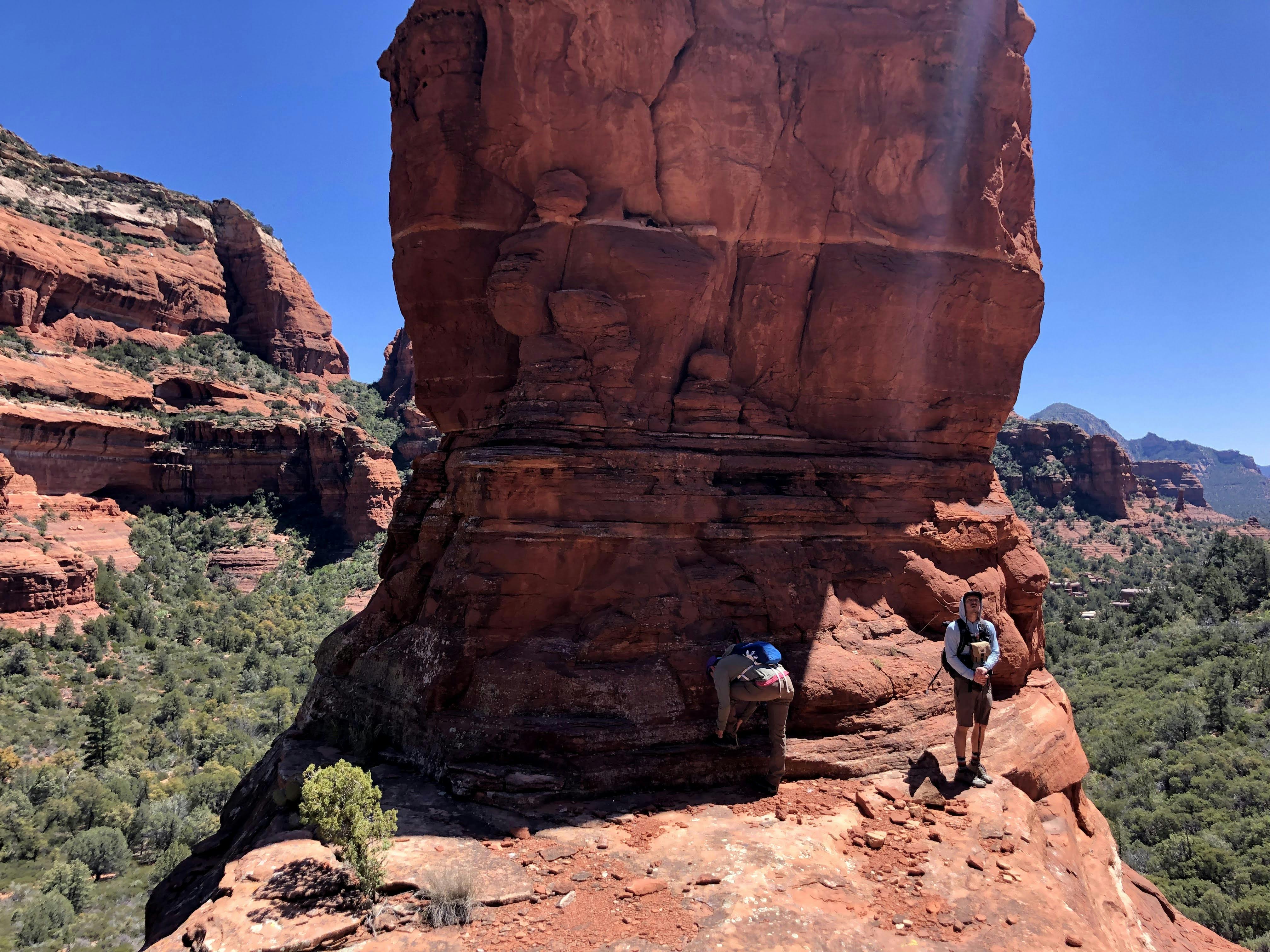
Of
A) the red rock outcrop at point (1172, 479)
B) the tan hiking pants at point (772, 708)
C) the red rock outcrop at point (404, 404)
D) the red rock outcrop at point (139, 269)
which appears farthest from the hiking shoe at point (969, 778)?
the red rock outcrop at point (1172, 479)

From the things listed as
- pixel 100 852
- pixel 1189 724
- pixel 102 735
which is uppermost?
pixel 1189 724

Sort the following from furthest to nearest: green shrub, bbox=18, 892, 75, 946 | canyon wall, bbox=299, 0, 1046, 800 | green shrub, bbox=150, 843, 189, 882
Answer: green shrub, bbox=150, 843, 189, 882
green shrub, bbox=18, 892, 75, 946
canyon wall, bbox=299, 0, 1046, 800

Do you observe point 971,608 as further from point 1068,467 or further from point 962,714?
point 1068,467

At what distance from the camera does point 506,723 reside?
7.99 meters

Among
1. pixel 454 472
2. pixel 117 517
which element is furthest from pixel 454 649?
pixel 117 517

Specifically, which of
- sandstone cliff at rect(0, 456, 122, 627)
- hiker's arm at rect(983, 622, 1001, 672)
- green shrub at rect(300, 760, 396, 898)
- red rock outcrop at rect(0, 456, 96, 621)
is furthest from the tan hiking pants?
red rock outcrop at rect(0, 456, 96, 621)

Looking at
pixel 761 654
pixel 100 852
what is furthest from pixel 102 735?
pixel 761 654

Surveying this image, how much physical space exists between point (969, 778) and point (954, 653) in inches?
57.1

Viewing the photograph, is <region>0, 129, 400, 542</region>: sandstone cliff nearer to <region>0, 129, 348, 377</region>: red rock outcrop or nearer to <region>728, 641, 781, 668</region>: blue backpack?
<region>0, 129, 348, 377</region>: red rock outcrop

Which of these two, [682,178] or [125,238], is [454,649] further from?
[125,238]

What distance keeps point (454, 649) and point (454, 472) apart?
8.74ft

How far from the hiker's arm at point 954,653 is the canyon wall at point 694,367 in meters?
1.07

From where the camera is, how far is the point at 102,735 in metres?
21.6

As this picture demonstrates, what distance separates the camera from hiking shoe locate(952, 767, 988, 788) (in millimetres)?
8148
